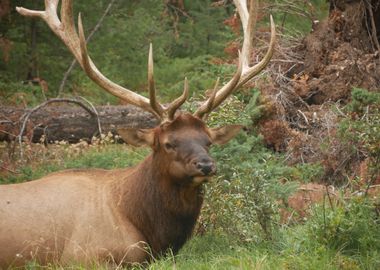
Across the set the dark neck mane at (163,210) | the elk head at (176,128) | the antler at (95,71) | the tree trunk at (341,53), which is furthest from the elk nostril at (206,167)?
the tree trunk at (341,53)

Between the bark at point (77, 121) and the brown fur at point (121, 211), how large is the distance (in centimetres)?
483

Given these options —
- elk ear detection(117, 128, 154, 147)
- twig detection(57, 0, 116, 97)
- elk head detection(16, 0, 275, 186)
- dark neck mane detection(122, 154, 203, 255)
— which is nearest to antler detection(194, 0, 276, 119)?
elk head detection(16, 0, 275, 186)

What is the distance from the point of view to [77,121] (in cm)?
1317

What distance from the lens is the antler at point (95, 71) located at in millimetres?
7531

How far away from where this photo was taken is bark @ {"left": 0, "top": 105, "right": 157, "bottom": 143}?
12.9 m

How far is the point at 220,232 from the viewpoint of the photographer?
827 centimetres

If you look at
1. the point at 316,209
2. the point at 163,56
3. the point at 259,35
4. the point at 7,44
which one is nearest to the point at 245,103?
the point at 259,35

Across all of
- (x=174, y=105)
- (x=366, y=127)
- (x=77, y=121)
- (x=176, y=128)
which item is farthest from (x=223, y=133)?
(x=77, y=121)

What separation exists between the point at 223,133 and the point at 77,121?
17.9ft

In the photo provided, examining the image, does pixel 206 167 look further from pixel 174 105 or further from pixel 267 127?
pixel 267 127

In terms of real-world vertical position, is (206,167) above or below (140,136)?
below

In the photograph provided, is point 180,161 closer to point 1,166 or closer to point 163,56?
point 1,166

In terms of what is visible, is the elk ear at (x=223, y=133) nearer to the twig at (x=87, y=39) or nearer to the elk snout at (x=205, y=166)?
the elk snout at (x=205, y=166)

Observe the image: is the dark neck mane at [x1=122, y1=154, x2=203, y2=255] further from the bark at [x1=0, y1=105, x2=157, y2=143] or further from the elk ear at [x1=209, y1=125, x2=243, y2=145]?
the bark at [x1=0, y1=105, x2=157, y2=143]
